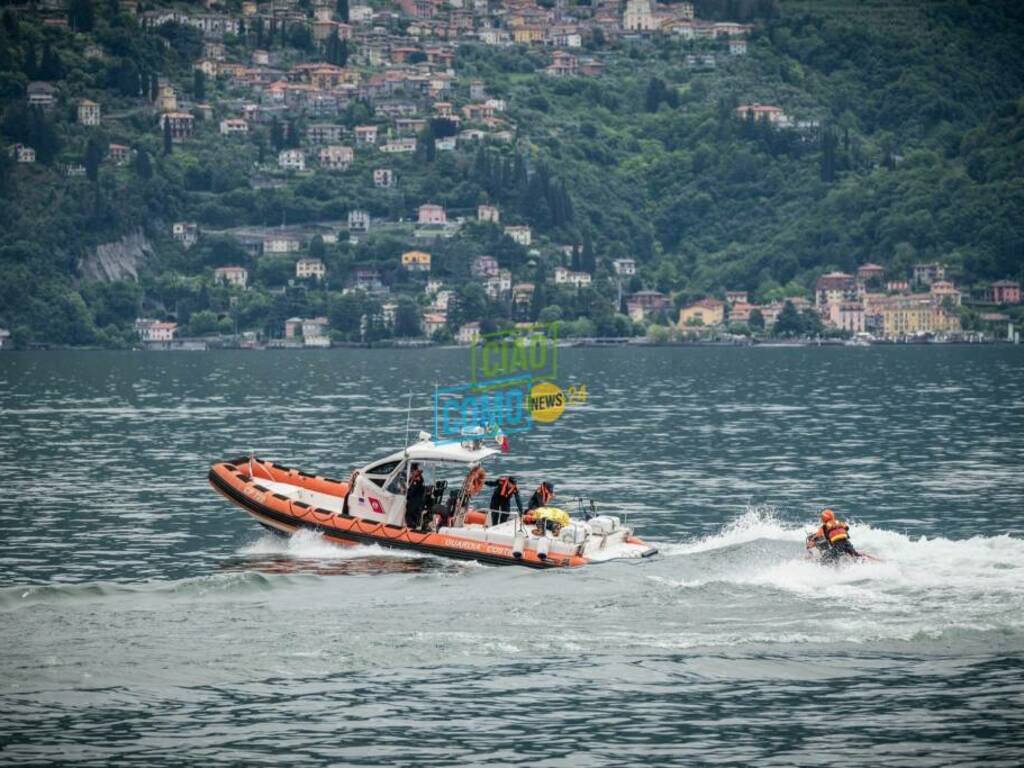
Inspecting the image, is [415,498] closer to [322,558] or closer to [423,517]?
[423,517]

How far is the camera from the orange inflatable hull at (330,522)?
1371 inches

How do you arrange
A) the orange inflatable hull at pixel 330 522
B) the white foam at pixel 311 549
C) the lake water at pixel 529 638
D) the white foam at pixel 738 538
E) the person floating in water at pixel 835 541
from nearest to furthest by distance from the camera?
1. the lake water at pixel 529 638
2. the person floating in water at pixel 835 541
3. the orange inflatable hull at pixel 330 522
4. the white foam at pixel 738 538
5. the white foam at pixel 311 549

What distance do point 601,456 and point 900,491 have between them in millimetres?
13385

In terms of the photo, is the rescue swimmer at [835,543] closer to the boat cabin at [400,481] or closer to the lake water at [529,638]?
the lake water at [529,638]

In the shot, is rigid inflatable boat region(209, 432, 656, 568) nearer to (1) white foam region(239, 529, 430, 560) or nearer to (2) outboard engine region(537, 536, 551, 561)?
(2) outboard engine region(537, 536, 551, 561)

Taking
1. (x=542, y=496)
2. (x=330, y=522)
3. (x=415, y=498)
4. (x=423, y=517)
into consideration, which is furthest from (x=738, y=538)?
(x=330, y=522)

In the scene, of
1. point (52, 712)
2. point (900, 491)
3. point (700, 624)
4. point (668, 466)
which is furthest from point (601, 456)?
point (52, 712)

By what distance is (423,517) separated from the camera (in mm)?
36656

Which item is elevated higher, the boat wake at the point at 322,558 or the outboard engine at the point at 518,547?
the outboard engine at the point at 518,547

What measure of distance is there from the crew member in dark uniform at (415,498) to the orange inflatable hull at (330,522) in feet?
1.12

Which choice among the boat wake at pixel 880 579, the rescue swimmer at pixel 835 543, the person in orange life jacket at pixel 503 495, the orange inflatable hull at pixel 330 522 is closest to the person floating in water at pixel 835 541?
the rescue swimmer at pixel 835 543

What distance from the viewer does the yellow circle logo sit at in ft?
276

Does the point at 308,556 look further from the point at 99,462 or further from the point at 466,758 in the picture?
the point at 99,462

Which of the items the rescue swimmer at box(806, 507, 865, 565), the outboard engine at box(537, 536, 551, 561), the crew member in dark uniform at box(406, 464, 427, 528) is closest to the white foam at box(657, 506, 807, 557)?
the outboard engine at box(537, 536, 551, 561)
